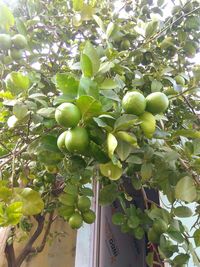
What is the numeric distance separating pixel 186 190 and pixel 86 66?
42 centimetres

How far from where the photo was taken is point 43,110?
0.89m

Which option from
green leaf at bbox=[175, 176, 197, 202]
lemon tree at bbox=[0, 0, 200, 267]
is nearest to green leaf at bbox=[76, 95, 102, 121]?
lemon tree at bbox=[0, 0, 200, 267]

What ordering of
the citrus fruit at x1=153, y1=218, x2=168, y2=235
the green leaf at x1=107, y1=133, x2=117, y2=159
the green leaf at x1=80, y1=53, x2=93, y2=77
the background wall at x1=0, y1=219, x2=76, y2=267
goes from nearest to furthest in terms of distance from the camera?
the green leaf at x1=107, y1=133, x2=117, y2=159
the green leaf at x1=80, y1=53, x2=93, y2=77
the citrus fruit at x1=153, y1=218, x2=168, y2=235
the background wall at x1=0, y1=219, x2=76, y2=267

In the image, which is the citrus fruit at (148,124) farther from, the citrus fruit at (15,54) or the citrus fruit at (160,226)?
the citrus fruit at (15,54)

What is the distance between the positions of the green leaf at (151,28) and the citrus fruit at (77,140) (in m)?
0.75

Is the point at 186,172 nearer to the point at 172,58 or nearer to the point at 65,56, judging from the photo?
the point at 172,58

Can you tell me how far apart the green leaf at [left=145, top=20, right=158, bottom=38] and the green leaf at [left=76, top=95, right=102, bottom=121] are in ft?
2.37

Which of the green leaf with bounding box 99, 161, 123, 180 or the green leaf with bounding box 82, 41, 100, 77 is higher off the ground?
the green leaf with bounding box 82, 41, 100, 77

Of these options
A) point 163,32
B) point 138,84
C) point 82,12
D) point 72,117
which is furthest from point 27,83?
point 163,32

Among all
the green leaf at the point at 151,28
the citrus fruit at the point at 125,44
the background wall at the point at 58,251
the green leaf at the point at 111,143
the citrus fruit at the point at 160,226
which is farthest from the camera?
the background wall at the point at 58,251

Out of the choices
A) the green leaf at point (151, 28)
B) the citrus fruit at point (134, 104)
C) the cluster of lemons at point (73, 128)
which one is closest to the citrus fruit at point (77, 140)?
the cluster of lemons at point (73, 128)

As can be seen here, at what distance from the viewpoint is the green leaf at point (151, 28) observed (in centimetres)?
135

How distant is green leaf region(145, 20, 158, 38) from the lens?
1352 mm

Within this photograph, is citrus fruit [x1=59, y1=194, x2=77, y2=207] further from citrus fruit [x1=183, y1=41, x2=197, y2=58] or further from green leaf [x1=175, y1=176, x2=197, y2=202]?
citrus fruit [x1=183, y1=41, x2=197, y2=58]
